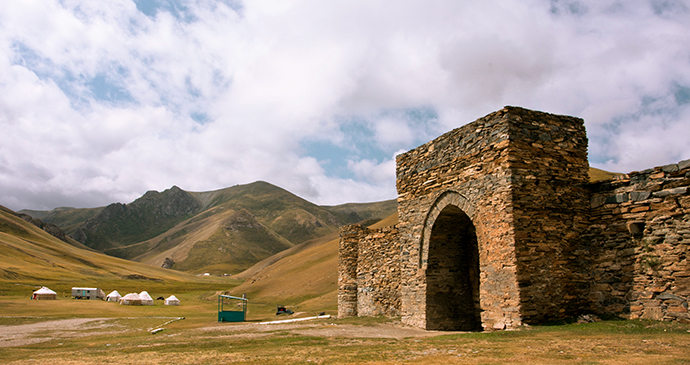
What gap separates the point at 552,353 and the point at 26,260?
86.5 meters

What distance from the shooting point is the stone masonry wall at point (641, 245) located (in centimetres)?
842

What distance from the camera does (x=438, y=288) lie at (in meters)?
13.4

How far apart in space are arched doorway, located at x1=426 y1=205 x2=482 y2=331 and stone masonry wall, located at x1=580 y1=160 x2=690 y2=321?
4108mm

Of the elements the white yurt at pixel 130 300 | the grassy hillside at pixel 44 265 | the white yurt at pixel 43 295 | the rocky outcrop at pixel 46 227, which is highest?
the rocky outcrop at pixel 46 227

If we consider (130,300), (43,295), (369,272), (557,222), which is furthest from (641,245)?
(43,295)

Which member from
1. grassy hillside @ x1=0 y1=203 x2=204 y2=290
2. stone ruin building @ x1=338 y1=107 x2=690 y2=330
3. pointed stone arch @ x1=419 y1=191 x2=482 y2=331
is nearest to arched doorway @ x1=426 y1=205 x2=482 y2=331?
pointed stone arch @ x1=419 y1=191 x2=482 y2=331

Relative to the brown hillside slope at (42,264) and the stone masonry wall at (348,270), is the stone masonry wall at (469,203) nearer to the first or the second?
the stone masonry wall at (348,270)

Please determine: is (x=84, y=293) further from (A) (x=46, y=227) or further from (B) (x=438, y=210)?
(A) (x=46, y=227)

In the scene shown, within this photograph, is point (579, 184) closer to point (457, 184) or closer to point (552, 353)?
point (457, 184)

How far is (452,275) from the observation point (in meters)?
13.7

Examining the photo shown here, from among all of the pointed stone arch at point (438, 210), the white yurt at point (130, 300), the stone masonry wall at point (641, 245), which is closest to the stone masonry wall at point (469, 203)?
the pointed stone arch at point (438, 210)

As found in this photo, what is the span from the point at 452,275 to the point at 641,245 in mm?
5766

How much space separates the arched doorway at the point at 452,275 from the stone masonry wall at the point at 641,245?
4108 mm

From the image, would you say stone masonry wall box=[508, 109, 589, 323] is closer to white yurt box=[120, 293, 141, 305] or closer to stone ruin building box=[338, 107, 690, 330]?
stone ruin building box=[338, 107, 690, 330]
